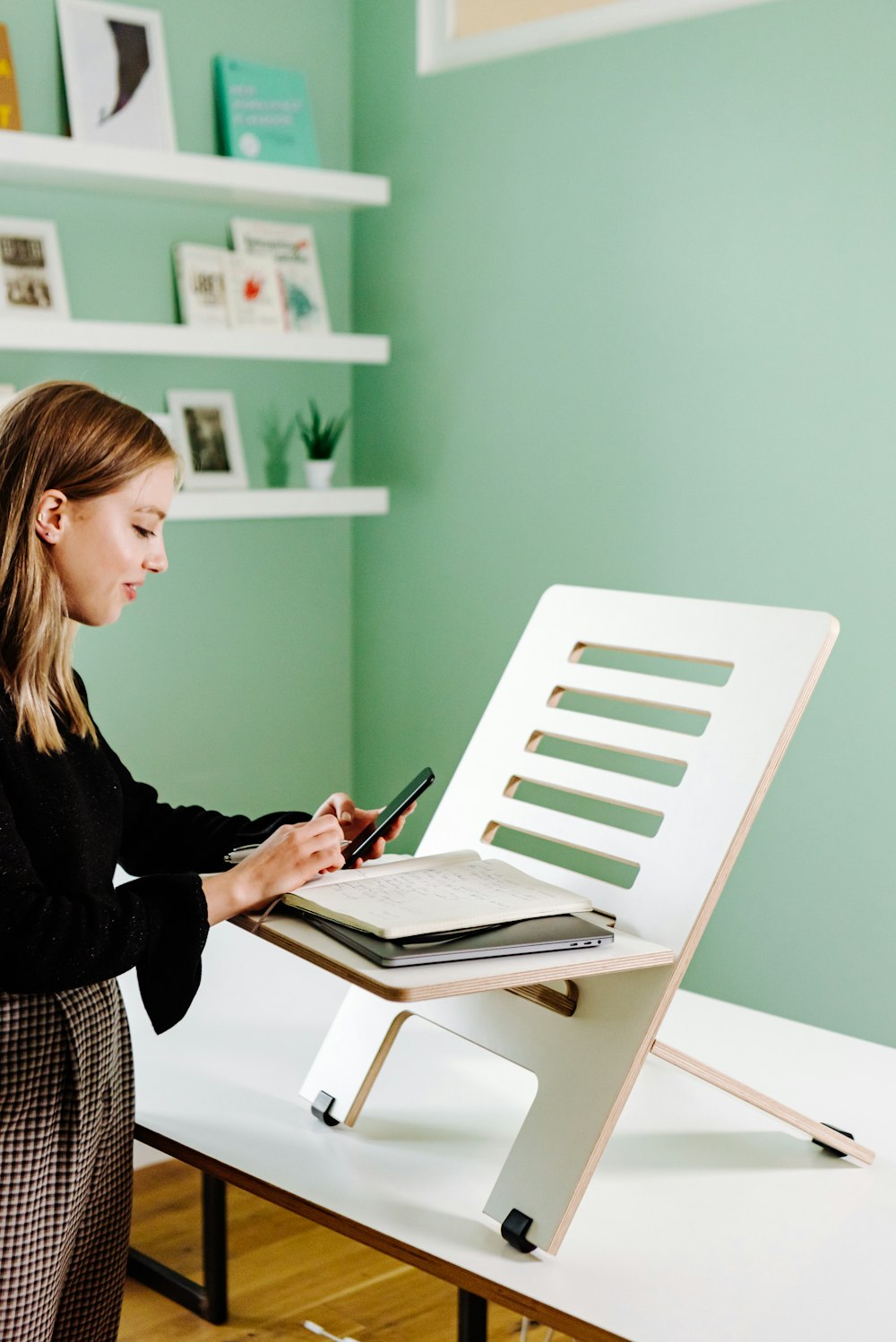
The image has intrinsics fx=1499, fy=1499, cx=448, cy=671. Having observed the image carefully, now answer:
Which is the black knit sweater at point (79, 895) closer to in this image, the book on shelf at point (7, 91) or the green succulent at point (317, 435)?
the book on shelf at point (7, 91)

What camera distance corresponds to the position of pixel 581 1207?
1.43 m

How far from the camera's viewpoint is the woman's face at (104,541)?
1.40 metres

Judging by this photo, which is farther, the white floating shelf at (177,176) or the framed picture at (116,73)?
the framed picture at (116,73)

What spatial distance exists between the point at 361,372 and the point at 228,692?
2.74ft

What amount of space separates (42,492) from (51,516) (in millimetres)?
24

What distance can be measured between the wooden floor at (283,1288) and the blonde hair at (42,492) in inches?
41.7

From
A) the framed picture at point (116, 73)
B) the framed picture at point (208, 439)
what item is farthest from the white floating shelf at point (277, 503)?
the framed picture at point (116, 73)

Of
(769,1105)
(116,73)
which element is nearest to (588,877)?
(769,1105)

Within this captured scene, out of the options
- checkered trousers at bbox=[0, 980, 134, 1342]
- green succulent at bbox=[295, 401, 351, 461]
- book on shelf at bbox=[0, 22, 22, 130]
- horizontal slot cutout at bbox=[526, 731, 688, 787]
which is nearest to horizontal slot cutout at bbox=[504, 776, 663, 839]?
horizontal slot cutout at bbox=[526, 731, 688, 787]

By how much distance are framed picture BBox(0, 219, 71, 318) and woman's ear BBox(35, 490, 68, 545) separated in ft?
5.28

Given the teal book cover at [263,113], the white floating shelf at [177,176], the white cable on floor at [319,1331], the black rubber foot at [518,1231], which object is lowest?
the white cable on floor at [319,1331]

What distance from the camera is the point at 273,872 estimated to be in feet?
4.41

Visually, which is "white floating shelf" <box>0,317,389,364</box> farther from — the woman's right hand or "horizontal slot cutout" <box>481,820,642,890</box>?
the woman's right hand

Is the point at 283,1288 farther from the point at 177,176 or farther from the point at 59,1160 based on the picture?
the point at 177,176
